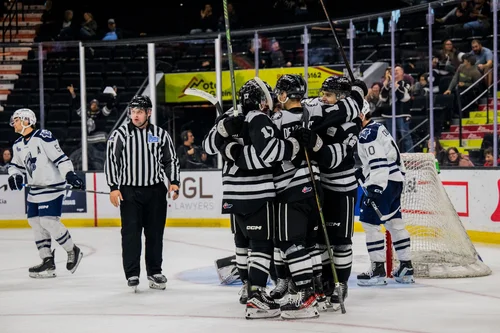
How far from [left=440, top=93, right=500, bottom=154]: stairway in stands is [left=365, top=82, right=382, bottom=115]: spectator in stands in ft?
2.70

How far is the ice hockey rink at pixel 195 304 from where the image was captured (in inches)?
183

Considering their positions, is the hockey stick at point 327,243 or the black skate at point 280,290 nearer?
the hockey stick at point 327,243

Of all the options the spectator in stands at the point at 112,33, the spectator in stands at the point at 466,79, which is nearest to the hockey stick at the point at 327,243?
the spectator in stands at the point at 466,79

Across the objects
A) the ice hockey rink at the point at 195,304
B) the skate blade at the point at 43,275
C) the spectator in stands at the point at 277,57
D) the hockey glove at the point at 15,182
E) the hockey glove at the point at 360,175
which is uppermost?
the spectator in stands at the point at 277,57

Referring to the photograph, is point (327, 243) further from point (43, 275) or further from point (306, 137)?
point (43, 275)

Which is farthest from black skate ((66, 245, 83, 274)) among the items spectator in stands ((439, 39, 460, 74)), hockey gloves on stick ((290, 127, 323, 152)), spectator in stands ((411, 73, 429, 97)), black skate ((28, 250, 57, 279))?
spectator in stands ((439, 39, 460, 74))

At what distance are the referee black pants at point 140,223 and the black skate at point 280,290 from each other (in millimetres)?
1121

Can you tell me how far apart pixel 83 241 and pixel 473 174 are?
3.86 meters

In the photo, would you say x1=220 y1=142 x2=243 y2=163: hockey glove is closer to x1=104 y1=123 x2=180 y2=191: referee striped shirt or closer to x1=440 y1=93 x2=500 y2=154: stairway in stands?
x1=104 y1=123 x2=180 y2=191: referee striped shirt

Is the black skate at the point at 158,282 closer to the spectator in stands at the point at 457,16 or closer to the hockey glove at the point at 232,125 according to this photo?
the hockey glove at the point at 232,125

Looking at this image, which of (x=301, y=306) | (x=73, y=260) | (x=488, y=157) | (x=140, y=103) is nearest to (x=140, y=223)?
(x=140, y=103)

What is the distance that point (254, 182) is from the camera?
4801mm

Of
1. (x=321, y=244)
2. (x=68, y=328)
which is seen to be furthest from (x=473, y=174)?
(x=68, y=328)

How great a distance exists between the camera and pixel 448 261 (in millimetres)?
6691
